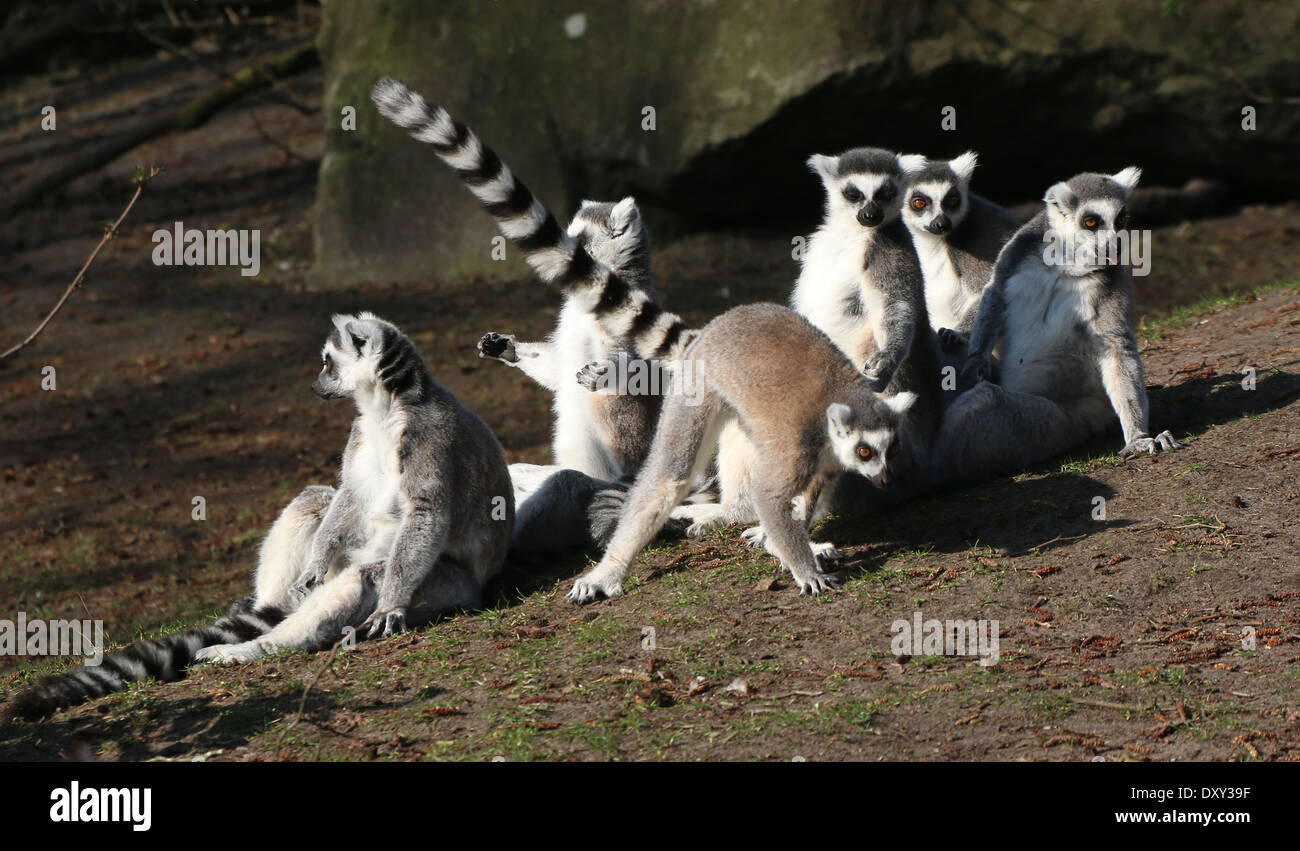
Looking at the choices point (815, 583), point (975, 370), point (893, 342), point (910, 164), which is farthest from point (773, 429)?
point (910, 164)

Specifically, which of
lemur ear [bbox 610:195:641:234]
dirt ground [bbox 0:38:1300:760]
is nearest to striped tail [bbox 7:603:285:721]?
dirt ground [bbox 0:38:1300:760]

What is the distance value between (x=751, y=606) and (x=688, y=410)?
2.92 ft

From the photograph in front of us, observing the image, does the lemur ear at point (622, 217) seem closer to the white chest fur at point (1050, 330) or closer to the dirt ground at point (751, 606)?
the dirt ground at point (751, 606)

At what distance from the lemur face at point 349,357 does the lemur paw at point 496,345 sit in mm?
1321

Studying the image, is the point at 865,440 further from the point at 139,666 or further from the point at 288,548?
the point at 139,666

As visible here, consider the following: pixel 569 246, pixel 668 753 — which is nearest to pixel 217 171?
pixel 569 246

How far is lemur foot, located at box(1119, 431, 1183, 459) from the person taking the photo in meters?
6.37

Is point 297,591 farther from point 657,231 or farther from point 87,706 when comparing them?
point 657,231

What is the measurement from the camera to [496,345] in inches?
285

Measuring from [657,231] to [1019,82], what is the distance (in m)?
3.76

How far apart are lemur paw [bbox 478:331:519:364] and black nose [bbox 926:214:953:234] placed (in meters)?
2.47

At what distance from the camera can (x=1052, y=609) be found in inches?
200

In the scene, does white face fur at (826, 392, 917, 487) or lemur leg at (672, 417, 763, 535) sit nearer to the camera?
white face fur at (826, 392, 917, 487)

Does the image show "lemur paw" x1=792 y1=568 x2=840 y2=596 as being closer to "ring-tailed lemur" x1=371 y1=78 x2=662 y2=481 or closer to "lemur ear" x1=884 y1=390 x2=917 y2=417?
"lemur ear" x1=884 y1=390 x2=917 y2=417
